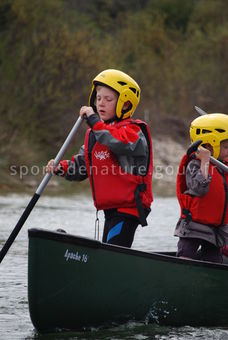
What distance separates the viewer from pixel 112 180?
5871 mm

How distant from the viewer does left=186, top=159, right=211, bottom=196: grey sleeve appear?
19.4 ft

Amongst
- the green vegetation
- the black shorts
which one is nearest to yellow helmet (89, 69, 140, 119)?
the black shorts

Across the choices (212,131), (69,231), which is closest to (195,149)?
(212,131)

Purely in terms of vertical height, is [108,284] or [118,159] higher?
→ [118,159]

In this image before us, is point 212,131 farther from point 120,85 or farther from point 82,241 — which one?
point 82,241

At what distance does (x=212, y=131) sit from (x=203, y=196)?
47cm

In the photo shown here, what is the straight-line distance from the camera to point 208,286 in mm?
5941

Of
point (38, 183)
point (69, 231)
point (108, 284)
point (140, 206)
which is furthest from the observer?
point (38, 183)

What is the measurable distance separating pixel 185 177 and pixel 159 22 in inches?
971

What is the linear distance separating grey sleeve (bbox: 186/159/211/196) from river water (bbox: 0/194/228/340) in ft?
2.97

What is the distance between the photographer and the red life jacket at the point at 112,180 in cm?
586

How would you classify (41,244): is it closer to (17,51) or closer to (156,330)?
(156,330)

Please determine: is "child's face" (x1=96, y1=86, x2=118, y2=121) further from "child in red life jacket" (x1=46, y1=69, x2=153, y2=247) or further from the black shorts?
the black shorts

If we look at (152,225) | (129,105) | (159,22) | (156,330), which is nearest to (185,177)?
(129,105)
